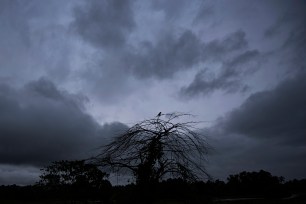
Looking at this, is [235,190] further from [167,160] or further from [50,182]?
[167,160]

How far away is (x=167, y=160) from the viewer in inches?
294

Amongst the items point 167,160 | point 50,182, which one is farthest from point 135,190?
point 50,182

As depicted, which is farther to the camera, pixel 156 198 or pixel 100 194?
pixel 100 194

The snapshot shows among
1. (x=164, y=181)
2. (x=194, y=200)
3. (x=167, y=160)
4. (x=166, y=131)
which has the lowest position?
(x=194, y=200)

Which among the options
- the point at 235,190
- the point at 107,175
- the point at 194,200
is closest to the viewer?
the point at 194,200

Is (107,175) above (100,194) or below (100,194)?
above

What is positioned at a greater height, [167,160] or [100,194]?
[167,160]

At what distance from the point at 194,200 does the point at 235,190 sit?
78.4 metres

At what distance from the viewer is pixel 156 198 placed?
761 centimetres

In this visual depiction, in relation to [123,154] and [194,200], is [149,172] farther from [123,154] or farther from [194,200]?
[194,200]

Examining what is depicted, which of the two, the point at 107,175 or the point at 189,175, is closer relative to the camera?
the point at 189,175

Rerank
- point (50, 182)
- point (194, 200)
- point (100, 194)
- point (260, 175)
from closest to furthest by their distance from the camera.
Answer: point (194, 200) → point (100, 194) → point (50, 182) → point (260, 175)

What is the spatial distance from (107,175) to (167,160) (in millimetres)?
2026

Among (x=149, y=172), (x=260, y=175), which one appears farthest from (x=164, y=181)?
(x=260, y=175)
